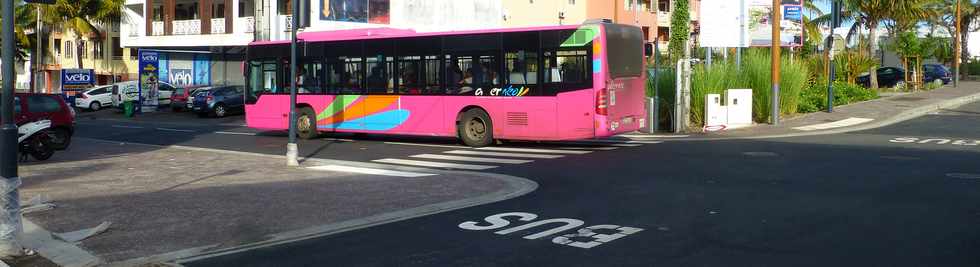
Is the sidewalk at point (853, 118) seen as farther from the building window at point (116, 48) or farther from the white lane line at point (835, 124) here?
the building window at point (116, 48)

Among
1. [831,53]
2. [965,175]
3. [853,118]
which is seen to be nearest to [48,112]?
[965,175]

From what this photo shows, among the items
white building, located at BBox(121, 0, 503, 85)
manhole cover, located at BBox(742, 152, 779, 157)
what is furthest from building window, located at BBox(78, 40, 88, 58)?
manhole cover, located at BBox(742, 152, 779, 157)

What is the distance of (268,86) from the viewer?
24.9 metres

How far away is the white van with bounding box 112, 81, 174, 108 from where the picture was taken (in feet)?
145

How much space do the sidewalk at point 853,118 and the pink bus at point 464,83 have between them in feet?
11.6

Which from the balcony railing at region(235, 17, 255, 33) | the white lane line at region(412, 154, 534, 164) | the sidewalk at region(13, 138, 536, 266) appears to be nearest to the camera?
the sidewalk at region(13, 138, 536, 266)

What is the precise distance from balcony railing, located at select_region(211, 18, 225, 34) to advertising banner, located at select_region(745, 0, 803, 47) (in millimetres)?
27736

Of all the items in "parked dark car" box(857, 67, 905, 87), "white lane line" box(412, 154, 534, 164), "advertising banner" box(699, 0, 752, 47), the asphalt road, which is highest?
"advertising banner" box(699, 0, 752, 47)

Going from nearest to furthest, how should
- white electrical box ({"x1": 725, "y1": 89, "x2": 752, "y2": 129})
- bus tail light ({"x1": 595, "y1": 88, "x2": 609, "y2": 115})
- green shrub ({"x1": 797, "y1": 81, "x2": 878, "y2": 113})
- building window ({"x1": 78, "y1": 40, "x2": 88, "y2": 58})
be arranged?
bus tail light ({"x1": 595, "y1": 88, "x2": 609, "y2": 115})
white electrical box ({"x1": 725, "y1": 89, "x2": 752, "y2": 129})
green shrub ({"x1": 797, "y1": 81, "x2": 878, "y2": 113})
building window ({"x1": 78, "y1": 40, "x2": 88, "y2": 58})

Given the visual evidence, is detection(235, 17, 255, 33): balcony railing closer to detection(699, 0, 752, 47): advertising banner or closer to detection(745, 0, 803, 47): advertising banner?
detection(699, 0, 752, 47): advertising banner

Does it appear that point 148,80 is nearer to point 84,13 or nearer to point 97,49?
point 84,13

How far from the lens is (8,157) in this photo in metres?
8.35

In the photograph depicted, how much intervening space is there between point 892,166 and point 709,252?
837 cm

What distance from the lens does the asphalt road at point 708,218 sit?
7711 mm
